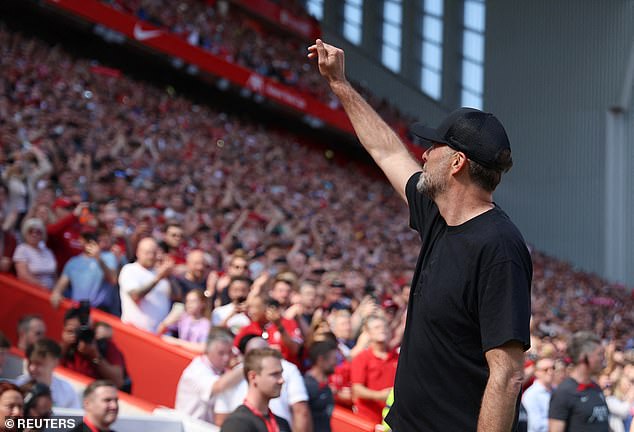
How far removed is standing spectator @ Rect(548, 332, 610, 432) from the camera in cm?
629

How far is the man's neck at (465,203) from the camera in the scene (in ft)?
8.52

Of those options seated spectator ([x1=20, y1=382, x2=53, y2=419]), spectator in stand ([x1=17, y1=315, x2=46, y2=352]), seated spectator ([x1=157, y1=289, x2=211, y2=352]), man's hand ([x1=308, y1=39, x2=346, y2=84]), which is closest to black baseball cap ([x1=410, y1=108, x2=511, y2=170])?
man's hand ([x1=308, y1=39, x2=346, y2=84])

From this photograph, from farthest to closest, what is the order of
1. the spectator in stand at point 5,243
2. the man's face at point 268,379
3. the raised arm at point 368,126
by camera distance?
the spectator in stand at point 5,243 → the man's face at point 268,379 → the raised arm at point 368,126

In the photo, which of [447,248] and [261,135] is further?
[261,135]

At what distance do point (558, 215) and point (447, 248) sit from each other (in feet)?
94.7

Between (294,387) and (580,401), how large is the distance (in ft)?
6.33

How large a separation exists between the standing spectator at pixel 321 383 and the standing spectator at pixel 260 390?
34.8 inches

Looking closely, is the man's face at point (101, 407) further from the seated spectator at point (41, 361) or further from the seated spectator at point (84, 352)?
the seated spectator at point (84, 352)

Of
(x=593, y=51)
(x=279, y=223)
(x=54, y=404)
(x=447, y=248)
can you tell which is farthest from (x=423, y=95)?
(x=447, y=248)

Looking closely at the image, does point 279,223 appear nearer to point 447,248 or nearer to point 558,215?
point 447,248

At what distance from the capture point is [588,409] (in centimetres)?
629

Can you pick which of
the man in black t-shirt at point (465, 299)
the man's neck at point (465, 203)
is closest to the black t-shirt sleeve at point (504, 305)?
the man in black t-shirt at point (465, 299)

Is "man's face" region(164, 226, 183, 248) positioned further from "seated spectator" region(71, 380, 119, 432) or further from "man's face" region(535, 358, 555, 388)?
"seated spectator" region(71, 380, 119, 432)

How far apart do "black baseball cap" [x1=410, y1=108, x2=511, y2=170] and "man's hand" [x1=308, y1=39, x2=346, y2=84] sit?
60cm
